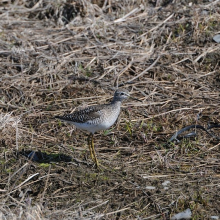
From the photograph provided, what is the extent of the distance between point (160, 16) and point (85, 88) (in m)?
2.64

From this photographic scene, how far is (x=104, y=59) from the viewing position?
928 centimetres

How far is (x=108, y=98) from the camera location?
8453 mm

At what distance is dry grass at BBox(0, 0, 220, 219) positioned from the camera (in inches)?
241

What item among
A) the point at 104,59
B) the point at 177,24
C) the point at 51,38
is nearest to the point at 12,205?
the point at 104,59

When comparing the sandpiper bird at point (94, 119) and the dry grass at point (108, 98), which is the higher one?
the sandpiper bird at point (94, 119)

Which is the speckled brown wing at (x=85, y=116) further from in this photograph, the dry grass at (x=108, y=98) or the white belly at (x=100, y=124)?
the dry grass at (x=108, y=98)

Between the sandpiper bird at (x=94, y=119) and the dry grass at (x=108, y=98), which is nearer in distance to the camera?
the dry grass at (x=108, y=98)

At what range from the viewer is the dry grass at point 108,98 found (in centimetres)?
613

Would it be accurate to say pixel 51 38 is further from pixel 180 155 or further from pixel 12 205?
pixel 12 205

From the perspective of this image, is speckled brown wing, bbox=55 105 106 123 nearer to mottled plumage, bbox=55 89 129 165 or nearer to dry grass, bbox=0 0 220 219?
mottled plumage, bbox=55 89 129 165

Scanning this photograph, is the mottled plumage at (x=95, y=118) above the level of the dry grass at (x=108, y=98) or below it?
above

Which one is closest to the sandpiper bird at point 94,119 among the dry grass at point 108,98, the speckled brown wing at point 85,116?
the speckled brown wing at point 85,116

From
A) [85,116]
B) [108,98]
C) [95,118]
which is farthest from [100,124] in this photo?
[108,98]

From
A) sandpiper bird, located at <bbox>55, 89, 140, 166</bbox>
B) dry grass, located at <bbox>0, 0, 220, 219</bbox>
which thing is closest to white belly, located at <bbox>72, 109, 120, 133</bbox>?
sandpiper bird, located at <bbox>55, 89, 140, 166</bbox>
